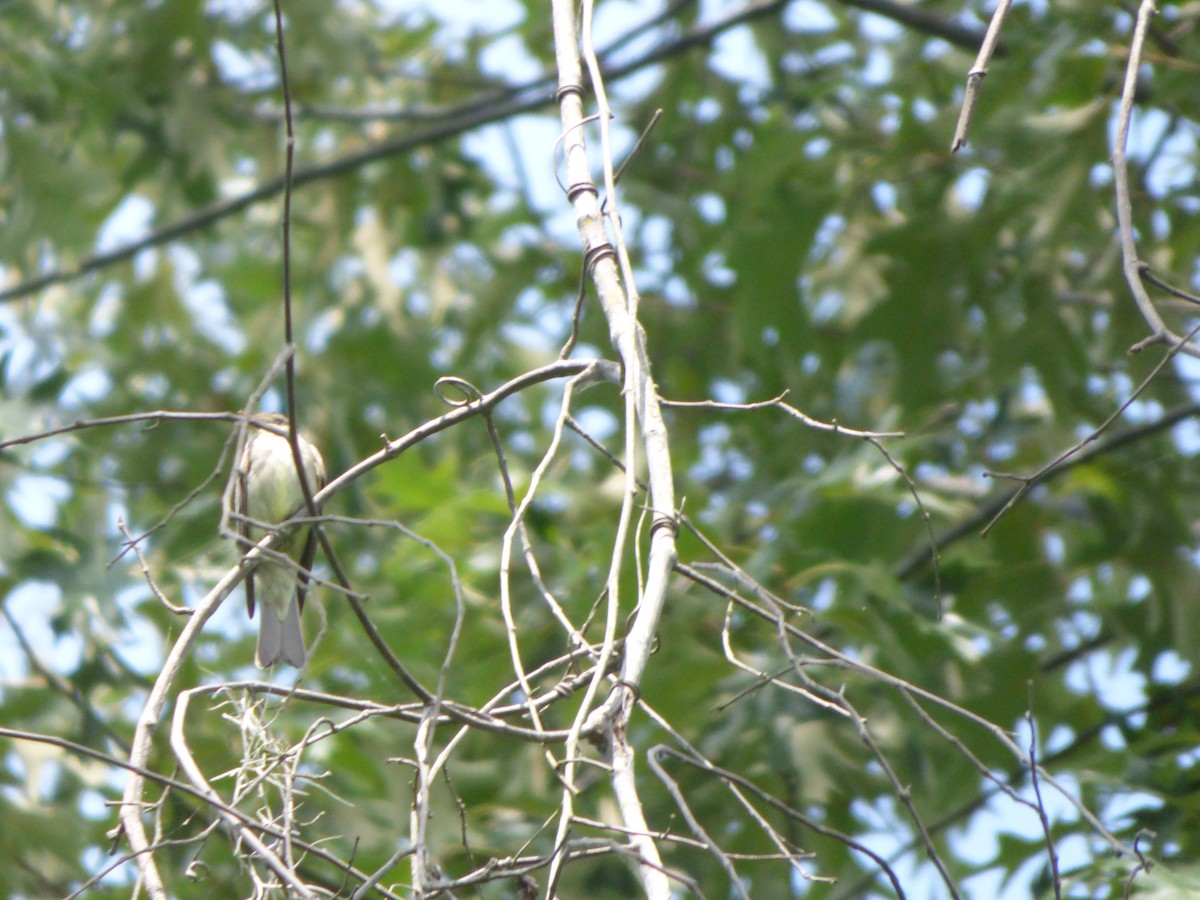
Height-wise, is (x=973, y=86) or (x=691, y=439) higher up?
(x=691, y=439)

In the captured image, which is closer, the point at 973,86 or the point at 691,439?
the point at 973,86

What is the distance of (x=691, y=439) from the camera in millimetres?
6832

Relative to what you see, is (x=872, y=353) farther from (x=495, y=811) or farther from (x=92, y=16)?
(x=92, y=16)

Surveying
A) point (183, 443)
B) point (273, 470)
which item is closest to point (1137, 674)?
point (273, 470)

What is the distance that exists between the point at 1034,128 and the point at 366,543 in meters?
4.29

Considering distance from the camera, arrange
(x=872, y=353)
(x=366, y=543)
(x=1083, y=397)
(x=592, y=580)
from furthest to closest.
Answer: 1. (x=366, y=543)
2. (x=872, y=353)
3. (x=1083, y=397)
4. (x=592, y=580)

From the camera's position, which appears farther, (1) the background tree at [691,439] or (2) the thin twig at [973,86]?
(1) the background tree at [691,439]

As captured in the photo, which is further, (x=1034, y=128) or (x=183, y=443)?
(x=183, y=443)

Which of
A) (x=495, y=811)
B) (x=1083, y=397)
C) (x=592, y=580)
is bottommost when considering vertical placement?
(x=495, y=811)

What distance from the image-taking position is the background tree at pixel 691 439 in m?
4.21

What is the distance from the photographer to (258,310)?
877 centimetres

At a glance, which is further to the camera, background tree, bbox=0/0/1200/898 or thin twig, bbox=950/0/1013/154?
background tree, bbox=0/0/1200/898

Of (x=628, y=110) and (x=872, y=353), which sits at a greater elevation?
(x=628, y=110)

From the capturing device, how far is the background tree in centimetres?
421
